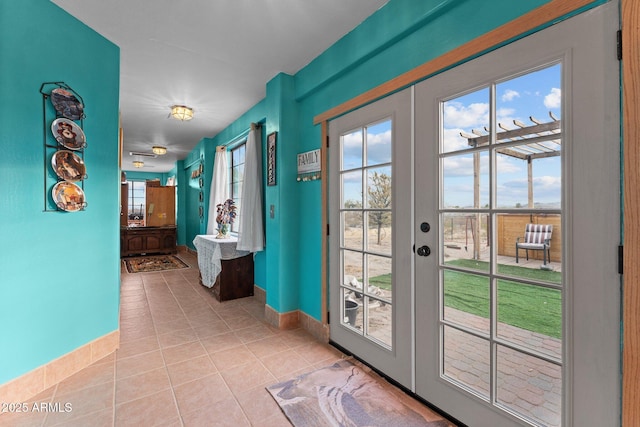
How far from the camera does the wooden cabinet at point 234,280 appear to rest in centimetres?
390

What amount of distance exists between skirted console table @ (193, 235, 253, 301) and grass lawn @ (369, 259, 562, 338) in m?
2.99

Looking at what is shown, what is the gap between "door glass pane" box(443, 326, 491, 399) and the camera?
5.51 feet

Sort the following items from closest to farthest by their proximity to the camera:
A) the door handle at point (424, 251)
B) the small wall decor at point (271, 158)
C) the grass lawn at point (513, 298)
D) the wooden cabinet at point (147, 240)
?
the grass lawn at point (513, 298) → the door handle at point (424, 251) → the small wall decor at point (271, 158) → the wooden cabinet at point (147, 240)

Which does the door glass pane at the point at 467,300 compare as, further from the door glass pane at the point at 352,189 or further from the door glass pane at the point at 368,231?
the door glass pane at the point at 352,189

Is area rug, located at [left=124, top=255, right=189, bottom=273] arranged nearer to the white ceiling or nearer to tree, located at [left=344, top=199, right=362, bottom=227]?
the white ceiling

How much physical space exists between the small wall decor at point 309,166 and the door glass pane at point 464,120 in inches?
49.0

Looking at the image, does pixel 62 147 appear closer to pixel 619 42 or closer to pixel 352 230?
pixel 352 230

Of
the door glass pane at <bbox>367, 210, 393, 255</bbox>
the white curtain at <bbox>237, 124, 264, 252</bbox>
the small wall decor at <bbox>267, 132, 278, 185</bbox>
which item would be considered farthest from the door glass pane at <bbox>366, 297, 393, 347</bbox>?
the white curtain at <bbox>237, 124, 264, 252</bbox>

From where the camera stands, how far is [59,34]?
207cm

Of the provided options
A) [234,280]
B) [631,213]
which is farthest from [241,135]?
[631,213]

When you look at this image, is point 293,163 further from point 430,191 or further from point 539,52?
point 539,52

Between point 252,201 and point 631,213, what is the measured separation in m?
3.35

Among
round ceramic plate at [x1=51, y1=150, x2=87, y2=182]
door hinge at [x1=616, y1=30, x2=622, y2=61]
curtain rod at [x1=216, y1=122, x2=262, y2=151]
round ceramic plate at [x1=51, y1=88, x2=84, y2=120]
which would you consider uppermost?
curtain rod at [x1=216, y1=122, x2=262, y2=151]

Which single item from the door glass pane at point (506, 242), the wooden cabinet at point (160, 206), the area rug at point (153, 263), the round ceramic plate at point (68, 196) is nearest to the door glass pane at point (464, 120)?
the door glass pane at point (506, 242)
